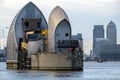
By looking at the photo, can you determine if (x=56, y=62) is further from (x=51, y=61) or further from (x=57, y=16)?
(x=57, y=16)

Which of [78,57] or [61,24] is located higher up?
[61,24]

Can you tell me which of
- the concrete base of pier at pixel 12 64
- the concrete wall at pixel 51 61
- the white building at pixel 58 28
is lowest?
the concrete base of pier at pixel 12 64

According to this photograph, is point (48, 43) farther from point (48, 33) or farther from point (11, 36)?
point (11, 36)

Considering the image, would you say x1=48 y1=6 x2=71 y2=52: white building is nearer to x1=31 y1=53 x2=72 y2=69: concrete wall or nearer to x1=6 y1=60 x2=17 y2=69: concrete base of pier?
x1=31 y1=53 x2=72 y2=69: concrete wall

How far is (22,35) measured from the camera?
16962 centimetres

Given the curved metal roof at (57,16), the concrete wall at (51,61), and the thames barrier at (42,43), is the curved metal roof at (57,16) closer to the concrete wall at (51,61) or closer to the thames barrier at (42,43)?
the thames barrier at (42,43)

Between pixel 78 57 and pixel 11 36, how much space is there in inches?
1954

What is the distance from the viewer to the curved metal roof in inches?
5561

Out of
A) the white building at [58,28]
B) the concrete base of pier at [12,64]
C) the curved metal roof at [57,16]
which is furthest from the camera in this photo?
the concrete base of pier at [12,64]

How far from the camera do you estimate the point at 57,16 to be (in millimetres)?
141625

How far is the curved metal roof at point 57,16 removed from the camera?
14125 cm

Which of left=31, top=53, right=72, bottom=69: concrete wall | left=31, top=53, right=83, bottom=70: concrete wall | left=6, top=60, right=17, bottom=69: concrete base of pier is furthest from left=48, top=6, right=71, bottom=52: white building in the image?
left=6, top=60, right=17, bottom=69: concrete base of pier

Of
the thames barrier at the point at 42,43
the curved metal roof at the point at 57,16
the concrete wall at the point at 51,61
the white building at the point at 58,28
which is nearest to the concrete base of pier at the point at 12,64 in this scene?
the thames barrier at the point at 42,43

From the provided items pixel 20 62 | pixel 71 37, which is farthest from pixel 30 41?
pixel 71 37
